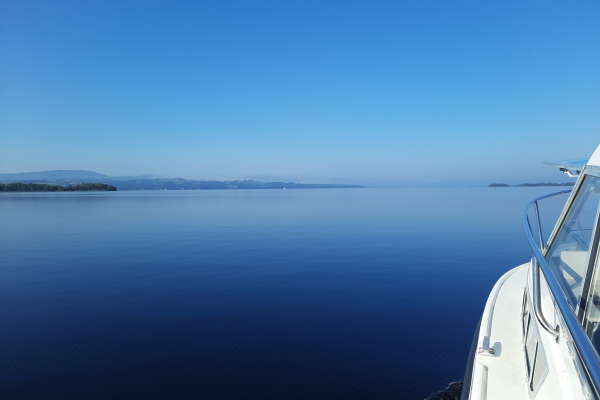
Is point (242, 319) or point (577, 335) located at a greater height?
point (577, 335)

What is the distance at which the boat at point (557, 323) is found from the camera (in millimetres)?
1919

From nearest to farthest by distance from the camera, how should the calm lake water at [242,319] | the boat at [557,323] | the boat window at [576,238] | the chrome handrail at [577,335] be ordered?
the chrome handrail at [577,335] < the boat at [557,323] < the boat window at [576,238] < the calm lake water at [242,319]

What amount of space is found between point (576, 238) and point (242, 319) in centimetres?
671

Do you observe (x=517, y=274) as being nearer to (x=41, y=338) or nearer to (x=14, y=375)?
(x=14, y=375)

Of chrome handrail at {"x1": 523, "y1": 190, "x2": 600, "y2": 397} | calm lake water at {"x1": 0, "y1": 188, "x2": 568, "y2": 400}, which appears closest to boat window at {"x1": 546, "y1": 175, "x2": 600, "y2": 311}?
chrome handrail at {"x1": 523, "y1": 190, "x2": 600, "y2": 397}

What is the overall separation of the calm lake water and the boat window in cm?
331

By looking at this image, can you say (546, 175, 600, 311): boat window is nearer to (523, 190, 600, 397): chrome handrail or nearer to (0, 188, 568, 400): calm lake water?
(523, 190, 600, 397): chrome handrail

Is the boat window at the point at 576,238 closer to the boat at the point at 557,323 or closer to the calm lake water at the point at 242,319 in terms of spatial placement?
the boat at the point at 557,323

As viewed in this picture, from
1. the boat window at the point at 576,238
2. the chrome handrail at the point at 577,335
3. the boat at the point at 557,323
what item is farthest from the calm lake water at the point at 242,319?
the chrome handrail at the point at 577,335

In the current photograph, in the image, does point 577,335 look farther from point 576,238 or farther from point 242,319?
point 242,319

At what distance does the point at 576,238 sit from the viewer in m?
3.27

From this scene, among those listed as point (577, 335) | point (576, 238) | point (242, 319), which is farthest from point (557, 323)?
point (242, 319)

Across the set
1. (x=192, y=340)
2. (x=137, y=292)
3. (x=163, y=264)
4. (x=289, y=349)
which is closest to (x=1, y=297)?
(x=137, y=292)

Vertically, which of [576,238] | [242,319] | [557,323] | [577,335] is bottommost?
[242,319]
